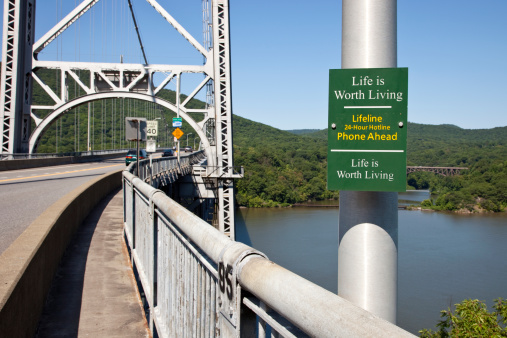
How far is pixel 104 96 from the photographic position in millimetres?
35719

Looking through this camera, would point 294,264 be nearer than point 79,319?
No

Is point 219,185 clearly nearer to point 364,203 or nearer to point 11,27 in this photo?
point 11,27

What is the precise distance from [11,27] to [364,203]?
35154 mm

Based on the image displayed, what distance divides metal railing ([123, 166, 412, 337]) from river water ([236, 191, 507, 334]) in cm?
2641

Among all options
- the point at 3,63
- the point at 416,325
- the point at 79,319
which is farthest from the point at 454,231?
the point at 79,319

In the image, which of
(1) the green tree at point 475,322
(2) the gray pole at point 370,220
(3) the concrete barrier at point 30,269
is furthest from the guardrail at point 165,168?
(2) the gray pole at point 370,220

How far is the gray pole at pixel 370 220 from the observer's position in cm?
349

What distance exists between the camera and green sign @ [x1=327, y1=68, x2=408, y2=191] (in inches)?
137

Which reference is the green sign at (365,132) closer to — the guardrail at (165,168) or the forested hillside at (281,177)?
the guardrail at (165,168)

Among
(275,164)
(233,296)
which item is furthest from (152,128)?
(275,164)

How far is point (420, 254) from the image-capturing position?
47.2 metres

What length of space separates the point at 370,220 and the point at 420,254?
46589 millimetres

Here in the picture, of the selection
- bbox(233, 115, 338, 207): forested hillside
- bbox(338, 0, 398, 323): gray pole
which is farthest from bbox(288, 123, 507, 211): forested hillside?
bbox(338, 0, 398, 323): gray pole

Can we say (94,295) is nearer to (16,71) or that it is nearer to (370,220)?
(370,220)
